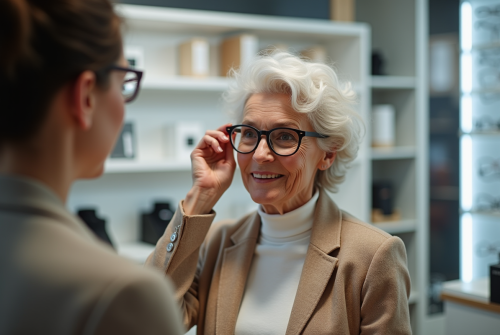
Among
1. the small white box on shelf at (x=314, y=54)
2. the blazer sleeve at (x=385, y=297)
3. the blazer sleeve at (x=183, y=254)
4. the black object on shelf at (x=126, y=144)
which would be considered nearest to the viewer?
the blazer sleeve at (x=385, y=297)

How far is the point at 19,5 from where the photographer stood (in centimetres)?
71

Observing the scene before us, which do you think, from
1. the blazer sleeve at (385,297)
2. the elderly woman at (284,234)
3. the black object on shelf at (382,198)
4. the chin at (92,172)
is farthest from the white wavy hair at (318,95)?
the black object on shelf at (382,198)

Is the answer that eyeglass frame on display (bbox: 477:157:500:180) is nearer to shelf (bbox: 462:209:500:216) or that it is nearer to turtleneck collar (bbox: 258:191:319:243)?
shelf (bbox: 462:209:500:216)

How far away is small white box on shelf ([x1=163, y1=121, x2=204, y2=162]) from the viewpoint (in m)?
3.43

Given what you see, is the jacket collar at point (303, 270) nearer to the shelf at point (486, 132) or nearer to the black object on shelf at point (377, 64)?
the shelf at point (486, 132)

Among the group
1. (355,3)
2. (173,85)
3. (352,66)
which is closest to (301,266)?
(173,85)

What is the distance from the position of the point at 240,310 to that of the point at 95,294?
1151 millimetres

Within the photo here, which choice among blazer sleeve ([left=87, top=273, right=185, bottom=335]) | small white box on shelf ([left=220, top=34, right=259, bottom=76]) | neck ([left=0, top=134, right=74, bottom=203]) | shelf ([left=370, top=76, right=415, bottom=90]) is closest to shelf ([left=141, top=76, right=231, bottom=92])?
small white box on shelf ([left=220, top=34, right=259, bottom=76])

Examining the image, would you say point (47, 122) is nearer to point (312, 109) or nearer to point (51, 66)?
point (51, 66)

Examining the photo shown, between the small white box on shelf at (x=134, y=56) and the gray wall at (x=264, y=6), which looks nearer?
the small white box on shelf at (x=134, y=56)

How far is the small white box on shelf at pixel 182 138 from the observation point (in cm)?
343

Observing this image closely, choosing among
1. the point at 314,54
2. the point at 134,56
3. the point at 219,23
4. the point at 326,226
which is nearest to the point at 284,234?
the point at 326,226

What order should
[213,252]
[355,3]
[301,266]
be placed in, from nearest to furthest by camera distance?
[301,266], [213,252], [355,3]

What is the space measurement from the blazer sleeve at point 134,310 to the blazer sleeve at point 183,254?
964 mm
